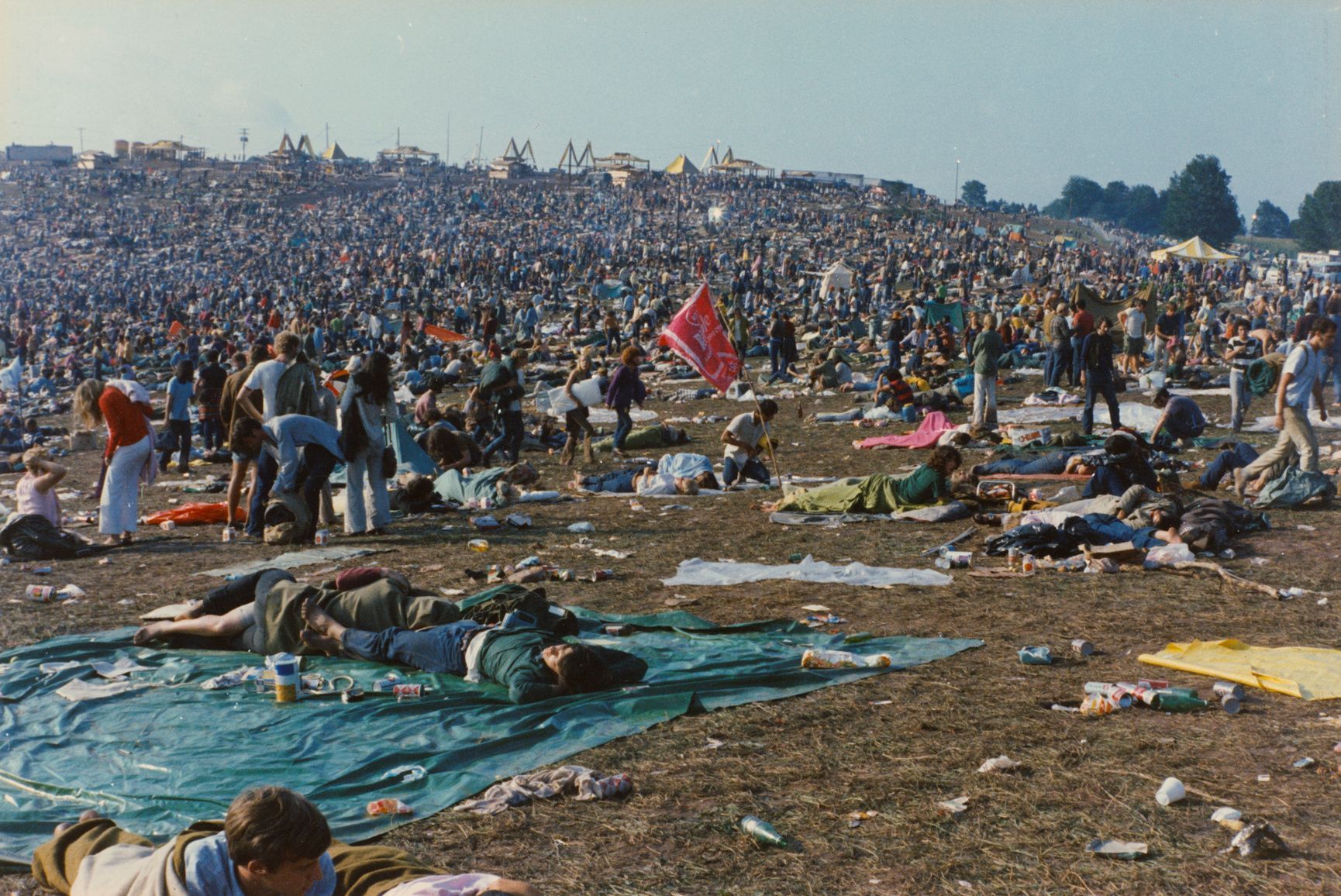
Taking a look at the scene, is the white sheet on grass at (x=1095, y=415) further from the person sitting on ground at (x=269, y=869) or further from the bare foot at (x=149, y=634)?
the person sitting on ground at (x=269, y=869)

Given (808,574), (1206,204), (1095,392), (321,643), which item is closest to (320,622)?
(321,643)

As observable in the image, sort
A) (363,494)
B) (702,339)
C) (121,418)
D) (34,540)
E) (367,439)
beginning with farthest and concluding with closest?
(702,339), (363,494), (367,439), (121,418), (34,540)

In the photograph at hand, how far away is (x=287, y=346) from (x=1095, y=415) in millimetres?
10501

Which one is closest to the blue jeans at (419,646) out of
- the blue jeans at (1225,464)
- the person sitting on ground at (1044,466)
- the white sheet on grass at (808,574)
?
the white sheet on grass at (808,574)

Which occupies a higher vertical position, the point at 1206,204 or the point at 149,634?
the point at 1206,204

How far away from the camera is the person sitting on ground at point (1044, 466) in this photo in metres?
11.3

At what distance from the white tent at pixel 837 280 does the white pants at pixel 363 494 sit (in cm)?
2586

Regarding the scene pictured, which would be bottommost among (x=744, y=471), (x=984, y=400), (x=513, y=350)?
(x=744, y=471)

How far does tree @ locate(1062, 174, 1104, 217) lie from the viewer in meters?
160

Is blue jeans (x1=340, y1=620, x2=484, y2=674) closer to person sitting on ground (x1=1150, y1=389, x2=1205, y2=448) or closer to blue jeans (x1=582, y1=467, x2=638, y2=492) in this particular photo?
blue jeans (x1=582, y1=467, x2=638, y2=492)

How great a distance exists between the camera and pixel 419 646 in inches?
229

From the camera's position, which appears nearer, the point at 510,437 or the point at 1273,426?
the point at 510,437

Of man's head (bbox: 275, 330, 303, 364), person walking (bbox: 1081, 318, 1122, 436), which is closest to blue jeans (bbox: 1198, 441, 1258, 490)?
person walking (bbox: 1081, 318, 1122, 436)

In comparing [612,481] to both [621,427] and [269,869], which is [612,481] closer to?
[621,427]
